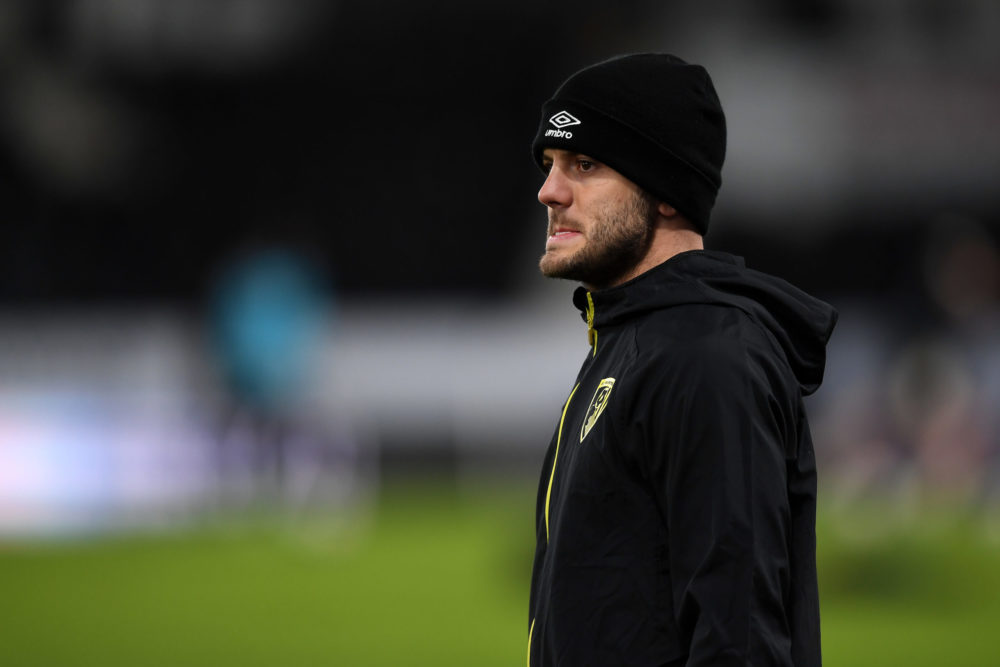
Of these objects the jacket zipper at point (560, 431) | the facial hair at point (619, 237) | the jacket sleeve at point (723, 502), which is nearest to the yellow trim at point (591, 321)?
the jacket zipper at point (560, 431)

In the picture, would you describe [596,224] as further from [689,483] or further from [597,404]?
[689,483]

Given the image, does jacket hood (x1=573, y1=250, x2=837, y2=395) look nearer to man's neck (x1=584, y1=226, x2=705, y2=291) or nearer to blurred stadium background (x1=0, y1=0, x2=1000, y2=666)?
man's neck (x1=584, y1=226, x2=705, y2=291)

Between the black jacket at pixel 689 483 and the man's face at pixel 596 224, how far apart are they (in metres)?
0.06

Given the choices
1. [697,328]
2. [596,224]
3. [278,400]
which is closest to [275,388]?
[278,400]

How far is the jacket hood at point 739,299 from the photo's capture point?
2711 millimetres

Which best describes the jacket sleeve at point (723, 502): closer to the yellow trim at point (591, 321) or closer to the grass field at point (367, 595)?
the yellow trim at point (591, 321)

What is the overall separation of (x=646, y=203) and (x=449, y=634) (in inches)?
248

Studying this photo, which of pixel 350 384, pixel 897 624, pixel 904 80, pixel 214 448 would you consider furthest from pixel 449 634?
pixel 904 80

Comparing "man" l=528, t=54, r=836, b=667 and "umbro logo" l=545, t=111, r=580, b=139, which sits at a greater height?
"umbro logo" l=545, t=111, r=580, b=139

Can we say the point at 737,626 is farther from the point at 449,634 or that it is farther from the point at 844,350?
the point at 844,350

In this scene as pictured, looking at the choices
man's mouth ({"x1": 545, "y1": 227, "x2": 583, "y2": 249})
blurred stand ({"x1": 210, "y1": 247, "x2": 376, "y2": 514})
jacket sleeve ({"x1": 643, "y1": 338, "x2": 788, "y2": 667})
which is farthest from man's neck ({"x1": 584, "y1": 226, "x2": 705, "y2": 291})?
blurred stand ({"x1": 210, "y1": 247, "x2": 376, "y2": 514})

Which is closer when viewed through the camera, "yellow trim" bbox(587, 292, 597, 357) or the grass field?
"yellow trim" bbox(587, 292, 597, 357)

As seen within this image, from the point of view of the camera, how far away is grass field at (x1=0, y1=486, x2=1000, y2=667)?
830 cm

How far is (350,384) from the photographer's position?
16.8 metres
